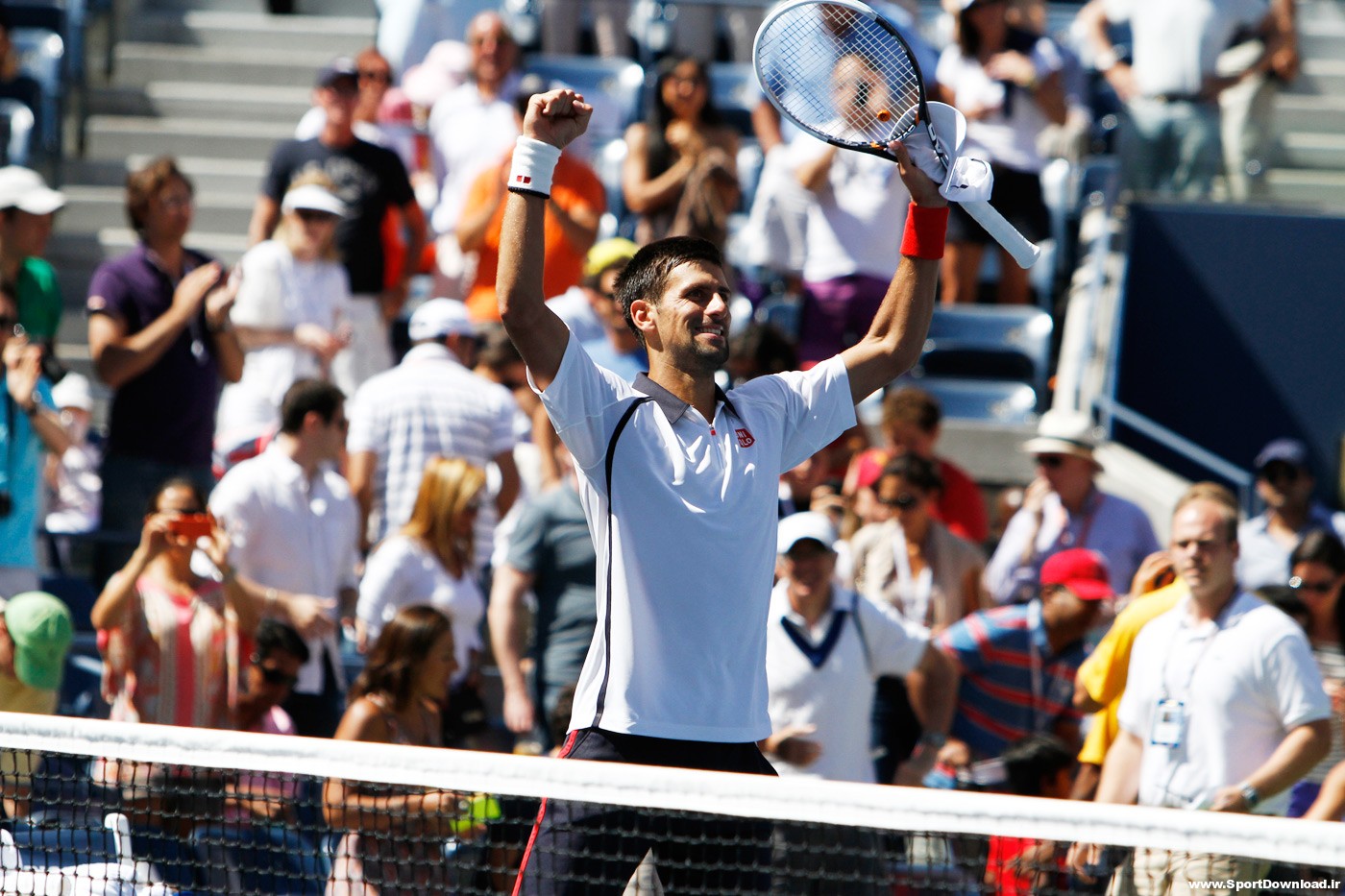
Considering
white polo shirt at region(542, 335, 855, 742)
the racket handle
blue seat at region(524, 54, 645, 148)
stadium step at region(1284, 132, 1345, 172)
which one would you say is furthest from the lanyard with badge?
blue seat at region(524, 54, 645, 148)

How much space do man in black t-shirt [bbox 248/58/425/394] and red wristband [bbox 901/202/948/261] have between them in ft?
17.2

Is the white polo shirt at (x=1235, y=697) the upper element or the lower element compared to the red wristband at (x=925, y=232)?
lower

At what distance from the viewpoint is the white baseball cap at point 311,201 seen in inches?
332

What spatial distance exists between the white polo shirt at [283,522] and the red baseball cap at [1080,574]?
2.69 meters

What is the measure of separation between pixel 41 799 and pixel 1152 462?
257 inches

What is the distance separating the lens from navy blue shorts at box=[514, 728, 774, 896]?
3947 millimetres

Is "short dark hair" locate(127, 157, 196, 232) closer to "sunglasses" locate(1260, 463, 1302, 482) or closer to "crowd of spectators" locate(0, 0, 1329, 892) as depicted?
"crowd of spectators" locate(0, 0, 1329, 892)

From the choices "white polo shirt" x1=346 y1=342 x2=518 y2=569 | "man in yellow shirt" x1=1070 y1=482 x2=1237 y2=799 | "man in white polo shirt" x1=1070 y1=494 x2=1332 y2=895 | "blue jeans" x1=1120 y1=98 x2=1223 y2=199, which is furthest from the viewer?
"blue jeans" x1=1120 y1=98 x2=1223 y2=199

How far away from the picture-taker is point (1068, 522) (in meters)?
7.91

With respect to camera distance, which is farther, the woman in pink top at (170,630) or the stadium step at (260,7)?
the stadium step at (260,7)

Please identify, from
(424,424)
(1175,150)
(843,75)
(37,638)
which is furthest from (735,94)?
(843,75)

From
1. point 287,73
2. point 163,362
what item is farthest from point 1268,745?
point 287,73

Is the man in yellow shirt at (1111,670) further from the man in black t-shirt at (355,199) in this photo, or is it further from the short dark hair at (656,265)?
the man in black t-shirt at (355,199)

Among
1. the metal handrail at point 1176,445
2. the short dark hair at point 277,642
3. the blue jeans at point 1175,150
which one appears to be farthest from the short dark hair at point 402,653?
the blue jeans at point 1175,150
